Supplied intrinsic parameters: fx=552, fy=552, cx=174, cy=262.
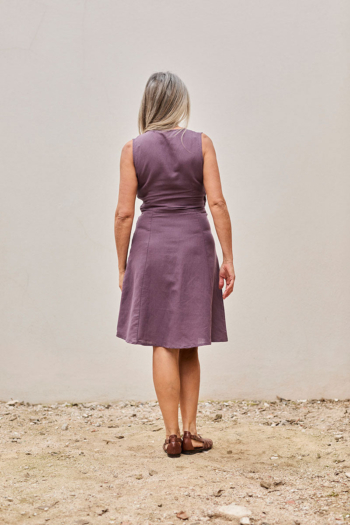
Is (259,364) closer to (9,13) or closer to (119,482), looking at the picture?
(119,482)

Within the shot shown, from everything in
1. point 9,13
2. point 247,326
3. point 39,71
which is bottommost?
point 247,326

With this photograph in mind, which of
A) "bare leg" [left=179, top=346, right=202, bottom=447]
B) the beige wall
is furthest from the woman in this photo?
the beige wall

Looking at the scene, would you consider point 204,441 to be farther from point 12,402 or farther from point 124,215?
point 12,402

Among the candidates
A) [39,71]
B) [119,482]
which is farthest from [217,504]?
[39,71]

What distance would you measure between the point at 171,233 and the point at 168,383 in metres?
0.69

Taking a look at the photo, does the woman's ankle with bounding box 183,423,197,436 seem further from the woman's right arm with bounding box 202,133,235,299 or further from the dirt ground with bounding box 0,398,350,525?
the woman's right arm with bounding box 202,133,235,299

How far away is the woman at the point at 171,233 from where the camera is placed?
249cm

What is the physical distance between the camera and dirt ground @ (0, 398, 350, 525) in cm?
196

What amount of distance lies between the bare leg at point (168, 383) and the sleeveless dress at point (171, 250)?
0.07m

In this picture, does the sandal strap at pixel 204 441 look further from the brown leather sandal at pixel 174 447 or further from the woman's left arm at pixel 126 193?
the woman's left arm at pixel 126 193

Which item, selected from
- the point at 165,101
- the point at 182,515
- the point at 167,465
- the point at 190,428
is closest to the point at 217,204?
the point at 165,101

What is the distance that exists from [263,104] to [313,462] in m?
2.22

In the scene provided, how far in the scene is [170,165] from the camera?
248cm

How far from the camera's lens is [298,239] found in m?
3.64
